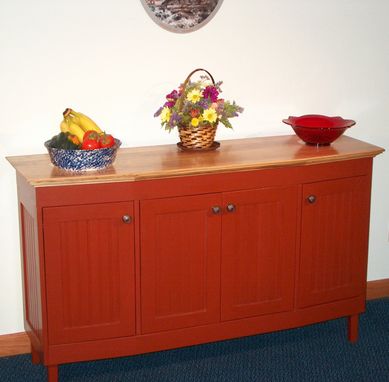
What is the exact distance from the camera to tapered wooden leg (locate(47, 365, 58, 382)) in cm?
310

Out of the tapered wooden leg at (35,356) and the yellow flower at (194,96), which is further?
the tapered wooden leg at (35,356)

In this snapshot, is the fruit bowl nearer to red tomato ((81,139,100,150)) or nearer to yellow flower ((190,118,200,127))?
yellow flower ((190,118,200,127))

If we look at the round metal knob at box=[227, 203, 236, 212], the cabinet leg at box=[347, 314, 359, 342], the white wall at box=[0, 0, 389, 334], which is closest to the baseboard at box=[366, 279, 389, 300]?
the cabinet leg at box=[347, 314, 359, 342]

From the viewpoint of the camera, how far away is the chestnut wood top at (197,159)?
293cm

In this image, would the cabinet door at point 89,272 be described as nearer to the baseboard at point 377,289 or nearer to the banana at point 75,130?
the banana at point 75,130

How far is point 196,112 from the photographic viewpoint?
10.5 ft

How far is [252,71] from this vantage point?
3.53 m

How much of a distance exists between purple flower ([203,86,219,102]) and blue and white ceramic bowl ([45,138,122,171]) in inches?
18.7

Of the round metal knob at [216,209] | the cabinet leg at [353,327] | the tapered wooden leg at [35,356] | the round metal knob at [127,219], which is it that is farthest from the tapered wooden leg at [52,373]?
the cabinet leg at [353,327]

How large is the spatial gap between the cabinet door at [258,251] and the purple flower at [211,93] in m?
0.40

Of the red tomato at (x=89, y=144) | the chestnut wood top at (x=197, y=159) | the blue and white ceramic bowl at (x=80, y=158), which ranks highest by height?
the red tomato at (x=89, y=144)

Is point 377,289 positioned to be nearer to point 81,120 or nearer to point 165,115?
point 165,115

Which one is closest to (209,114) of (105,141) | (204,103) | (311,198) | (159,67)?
(204,103)

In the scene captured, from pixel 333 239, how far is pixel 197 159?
2.36 feet
